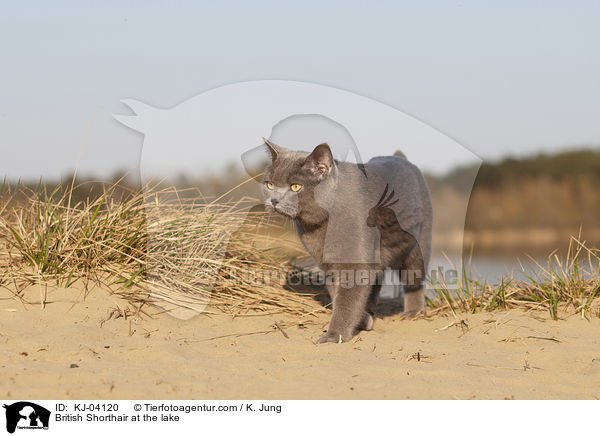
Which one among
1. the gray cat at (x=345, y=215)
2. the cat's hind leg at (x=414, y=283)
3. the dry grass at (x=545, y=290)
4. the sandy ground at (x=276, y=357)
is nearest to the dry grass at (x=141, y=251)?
the sandy ground at (x=276, y=357)

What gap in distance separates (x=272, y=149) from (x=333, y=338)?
3.95 feet

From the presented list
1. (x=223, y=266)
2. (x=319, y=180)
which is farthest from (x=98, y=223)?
(x=319, y=180)

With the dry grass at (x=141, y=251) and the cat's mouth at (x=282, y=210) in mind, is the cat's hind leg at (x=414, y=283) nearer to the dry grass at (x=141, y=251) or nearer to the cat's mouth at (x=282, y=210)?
the dry grass at (x=141, y=251)

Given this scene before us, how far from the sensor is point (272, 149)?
3420 mm

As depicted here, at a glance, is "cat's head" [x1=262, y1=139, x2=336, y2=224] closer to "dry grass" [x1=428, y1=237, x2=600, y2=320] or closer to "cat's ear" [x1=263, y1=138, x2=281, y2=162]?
"cat's ear" [x1=263, y1=138, x2=281, y2=162]

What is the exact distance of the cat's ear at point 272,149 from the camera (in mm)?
3394

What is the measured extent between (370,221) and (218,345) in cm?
127

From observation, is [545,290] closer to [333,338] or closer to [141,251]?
[333,338]

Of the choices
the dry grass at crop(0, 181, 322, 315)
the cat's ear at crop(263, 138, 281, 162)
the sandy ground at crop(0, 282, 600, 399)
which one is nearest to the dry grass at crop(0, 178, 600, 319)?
the dry grass at crop(0, 181, 322, 315)

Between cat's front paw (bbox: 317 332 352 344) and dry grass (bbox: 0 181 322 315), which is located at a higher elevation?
dry grass (bbox: 0 181 322 315)

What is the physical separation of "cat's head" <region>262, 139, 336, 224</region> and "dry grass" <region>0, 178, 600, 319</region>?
785mm

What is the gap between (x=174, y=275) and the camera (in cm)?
380

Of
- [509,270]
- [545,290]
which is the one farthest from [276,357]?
[509,270]
